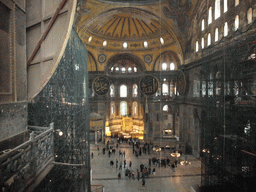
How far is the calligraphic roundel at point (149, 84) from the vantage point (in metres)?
16.3

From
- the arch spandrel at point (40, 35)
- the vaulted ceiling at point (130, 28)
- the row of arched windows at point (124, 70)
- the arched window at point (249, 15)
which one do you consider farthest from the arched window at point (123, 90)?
the arch spandrel at point (40, 35)

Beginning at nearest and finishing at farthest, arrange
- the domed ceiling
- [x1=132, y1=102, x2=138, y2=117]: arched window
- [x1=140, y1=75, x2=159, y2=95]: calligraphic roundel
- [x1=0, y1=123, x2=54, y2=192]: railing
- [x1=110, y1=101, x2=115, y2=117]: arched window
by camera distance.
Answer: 1. [x1=0, y1=123, x2=54, y2=192]: railing
2. the domed ceiling
3. [x1=140, y1=75, x2=159, y2=95]: calligraphic roundel
4. [x1=110, y1=101, x2=115, y2=117]: arched window
5. [x1=132, y1=102, x2=138, y2=117]: arched window

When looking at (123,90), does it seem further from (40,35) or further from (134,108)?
(40,35)

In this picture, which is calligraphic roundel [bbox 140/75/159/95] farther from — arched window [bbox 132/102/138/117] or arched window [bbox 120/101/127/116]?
arched window [bbox 120/101/127/116]

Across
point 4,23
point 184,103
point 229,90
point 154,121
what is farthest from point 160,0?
point 4,23

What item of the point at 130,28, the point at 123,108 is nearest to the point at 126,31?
the point at 130,28

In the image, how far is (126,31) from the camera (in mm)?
19219

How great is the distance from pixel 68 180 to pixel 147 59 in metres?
17.9

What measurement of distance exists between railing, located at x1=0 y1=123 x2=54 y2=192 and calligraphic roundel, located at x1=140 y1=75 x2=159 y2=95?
14190 mm

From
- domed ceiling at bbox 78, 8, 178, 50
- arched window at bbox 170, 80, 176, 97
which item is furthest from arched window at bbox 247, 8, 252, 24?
arched window at bbox 170, 80, 176, 97

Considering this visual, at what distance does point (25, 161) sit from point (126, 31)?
19.3m

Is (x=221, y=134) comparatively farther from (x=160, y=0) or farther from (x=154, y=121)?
(x=160, y=0)

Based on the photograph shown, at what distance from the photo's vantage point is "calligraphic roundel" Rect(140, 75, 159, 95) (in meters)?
16.3

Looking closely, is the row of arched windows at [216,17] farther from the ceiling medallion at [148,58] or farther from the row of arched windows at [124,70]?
the row of arched windows at [124,70]
